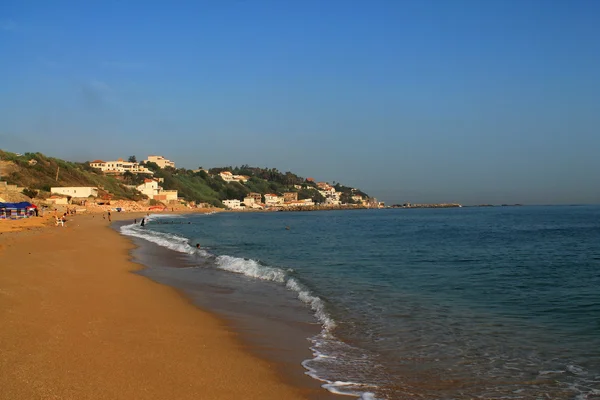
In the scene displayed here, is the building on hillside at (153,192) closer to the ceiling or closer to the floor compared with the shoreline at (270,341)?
closer to the ceiling

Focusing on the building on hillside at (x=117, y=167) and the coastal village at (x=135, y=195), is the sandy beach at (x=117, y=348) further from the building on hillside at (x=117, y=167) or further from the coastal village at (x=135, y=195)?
the building on hillside at (x=117, y=167)

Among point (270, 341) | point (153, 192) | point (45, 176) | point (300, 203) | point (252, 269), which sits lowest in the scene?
point (252, 269)

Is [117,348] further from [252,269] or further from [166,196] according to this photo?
[166,196]

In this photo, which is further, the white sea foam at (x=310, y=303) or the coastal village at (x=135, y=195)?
the coastal village at (x=135, y=195)

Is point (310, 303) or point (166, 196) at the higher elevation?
point (166, 196)

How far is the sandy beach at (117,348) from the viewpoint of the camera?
16.4 ft

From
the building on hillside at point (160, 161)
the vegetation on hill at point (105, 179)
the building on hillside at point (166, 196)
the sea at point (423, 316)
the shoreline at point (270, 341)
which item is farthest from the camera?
the building on hillside at point (160, 161)

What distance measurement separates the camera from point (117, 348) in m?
6.46

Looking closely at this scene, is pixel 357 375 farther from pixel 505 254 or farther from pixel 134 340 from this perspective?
pixel 505 254

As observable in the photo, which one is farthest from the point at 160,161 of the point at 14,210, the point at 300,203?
the point at 14,210

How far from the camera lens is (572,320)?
9312 millimetres

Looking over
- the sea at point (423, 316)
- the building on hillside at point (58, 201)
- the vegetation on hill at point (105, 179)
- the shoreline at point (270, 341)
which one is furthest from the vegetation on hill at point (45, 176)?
the shoreline at point (270, 341)

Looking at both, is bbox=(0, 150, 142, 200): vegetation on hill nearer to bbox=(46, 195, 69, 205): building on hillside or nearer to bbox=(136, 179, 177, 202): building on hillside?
bbox=(46, 195, 69, 205): building on hillside

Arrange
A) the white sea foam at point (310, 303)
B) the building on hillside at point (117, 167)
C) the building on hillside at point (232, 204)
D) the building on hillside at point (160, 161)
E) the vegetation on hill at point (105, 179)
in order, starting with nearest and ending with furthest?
1. the white sea foam at point (310, 303)
2. the vegetation on hill at point (105, 179)
3. the building on hillside at point (117, 167)
4. the building on hillside at point (232, 204)
5. the building on hillside at point (160, 161)
